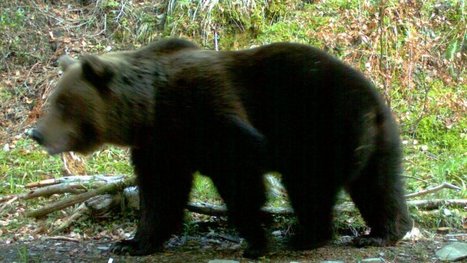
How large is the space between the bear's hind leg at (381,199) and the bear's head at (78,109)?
188 cm

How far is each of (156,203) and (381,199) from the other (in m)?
1.62

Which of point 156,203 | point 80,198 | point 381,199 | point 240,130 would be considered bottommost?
point 80,198

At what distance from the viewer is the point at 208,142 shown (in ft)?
16.5

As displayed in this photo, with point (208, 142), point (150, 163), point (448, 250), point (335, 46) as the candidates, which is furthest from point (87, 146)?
point (335, 46)

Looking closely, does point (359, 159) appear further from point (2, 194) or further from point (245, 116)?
point (2, 194)

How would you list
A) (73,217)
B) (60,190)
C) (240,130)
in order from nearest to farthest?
(240,130)
(73,217)
(60,190)

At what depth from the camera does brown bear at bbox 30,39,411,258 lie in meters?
5.02

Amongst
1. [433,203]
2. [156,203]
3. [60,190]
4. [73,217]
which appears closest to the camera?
[156,203]

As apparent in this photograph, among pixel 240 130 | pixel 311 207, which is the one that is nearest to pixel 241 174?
pixel 240 130

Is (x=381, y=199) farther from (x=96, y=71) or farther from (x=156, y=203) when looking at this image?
(x=96, y=71)

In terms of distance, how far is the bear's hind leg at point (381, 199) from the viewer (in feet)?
17.9

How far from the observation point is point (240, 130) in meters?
4.96

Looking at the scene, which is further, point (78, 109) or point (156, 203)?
point (156, 203)

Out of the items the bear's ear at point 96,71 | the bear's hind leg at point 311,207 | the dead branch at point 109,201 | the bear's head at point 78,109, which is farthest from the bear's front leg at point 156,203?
the bear's hind leg at point 311,207
